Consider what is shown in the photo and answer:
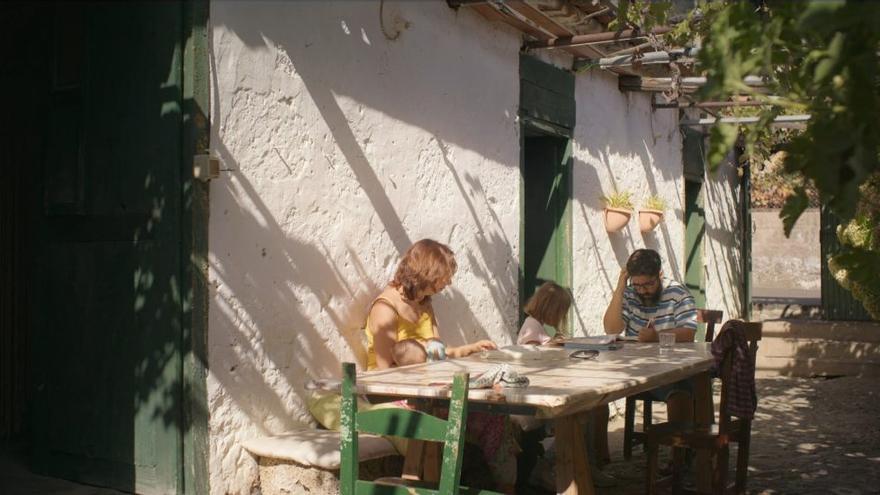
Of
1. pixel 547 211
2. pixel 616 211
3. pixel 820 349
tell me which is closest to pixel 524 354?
pixel 547 211

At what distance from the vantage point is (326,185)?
5133mm

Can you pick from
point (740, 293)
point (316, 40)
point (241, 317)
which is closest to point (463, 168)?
point (316, 40)

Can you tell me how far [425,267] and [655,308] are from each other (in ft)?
6.54

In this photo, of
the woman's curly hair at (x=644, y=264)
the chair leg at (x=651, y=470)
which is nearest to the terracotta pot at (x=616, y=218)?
the woman's curly hair at (x=644, y=264)

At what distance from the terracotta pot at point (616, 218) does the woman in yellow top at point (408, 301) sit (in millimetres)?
3708

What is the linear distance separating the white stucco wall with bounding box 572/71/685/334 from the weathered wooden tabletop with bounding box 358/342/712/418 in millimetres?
2746

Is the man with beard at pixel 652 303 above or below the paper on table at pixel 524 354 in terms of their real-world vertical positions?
above

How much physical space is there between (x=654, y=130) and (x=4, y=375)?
22.3 ft

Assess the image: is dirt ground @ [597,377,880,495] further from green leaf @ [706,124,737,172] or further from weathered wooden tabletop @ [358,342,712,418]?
green leaf @ [706,124,737,172]

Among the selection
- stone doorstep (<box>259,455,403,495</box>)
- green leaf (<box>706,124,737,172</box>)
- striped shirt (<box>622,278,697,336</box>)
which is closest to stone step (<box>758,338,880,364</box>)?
striped shirt (<box>622,278,697,336</box>)

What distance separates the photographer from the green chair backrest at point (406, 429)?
3.23m

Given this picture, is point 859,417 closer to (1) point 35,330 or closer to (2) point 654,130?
(2) point 654,130

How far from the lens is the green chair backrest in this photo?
10.6 feet

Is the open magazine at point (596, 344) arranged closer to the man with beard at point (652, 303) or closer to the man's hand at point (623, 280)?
the man with beard at point (652, 303)
